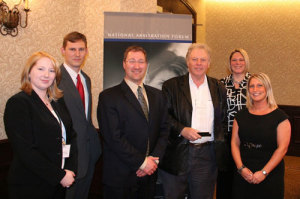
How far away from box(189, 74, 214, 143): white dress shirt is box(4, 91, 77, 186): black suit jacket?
4.01ft

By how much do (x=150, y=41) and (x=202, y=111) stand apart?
3.48 feet

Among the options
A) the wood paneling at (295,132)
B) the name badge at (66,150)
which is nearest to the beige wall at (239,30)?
the wood paneling at (295,132)

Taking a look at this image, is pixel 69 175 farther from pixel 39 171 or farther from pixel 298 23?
pixel 298 23

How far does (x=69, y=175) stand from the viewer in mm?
1832

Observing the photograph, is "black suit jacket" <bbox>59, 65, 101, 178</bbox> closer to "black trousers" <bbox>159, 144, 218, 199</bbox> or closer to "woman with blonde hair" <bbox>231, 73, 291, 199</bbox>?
"black trousers" <bbox>159, 144, 218, 199</bbox>

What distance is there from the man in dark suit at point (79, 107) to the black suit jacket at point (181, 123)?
67 centimetres

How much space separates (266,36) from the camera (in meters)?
6.45

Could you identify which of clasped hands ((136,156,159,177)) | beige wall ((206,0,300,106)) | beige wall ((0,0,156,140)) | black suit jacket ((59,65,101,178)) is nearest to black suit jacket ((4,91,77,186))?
black suit jacket ((59,65,101,178))

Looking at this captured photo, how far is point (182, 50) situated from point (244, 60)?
2.23 ft

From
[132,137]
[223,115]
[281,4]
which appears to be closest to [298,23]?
[281,4]

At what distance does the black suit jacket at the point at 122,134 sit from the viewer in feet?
6.87

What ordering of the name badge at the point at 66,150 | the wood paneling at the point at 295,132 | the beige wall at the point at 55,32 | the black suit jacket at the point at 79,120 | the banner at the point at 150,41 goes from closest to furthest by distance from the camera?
1. the name badge at the point at 66,150
2. the black suit jacket at the point at 79,120
3. the beige wall at the point at 55,32
4. the banner at the point at 150,41
5. the wood paneling at the point at 295,132

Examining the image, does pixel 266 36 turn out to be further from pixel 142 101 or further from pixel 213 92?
pixel 142 101

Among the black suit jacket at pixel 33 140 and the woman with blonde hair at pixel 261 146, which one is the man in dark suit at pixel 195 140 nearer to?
the woman with blonde hair at pixel 261 146
